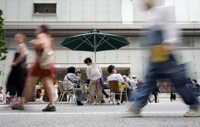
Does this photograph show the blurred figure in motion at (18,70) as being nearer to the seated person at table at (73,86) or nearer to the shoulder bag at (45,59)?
the shoulder bag at (45,59)

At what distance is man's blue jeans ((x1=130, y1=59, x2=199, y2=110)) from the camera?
107 inches

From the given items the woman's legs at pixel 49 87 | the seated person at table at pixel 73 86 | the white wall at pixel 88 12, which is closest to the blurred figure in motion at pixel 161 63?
the woman's legs at pixel 49 87

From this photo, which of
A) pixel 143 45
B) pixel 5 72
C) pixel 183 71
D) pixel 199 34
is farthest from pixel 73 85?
pixel 199 34

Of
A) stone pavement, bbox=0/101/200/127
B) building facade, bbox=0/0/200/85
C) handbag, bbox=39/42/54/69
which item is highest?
building facade, bbox=0/0/200/85

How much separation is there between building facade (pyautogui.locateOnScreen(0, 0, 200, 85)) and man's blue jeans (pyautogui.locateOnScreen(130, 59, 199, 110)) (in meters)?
19.0

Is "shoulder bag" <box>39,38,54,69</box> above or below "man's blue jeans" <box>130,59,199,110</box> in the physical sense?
above

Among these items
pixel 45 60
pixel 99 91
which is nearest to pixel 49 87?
pixel 45 60

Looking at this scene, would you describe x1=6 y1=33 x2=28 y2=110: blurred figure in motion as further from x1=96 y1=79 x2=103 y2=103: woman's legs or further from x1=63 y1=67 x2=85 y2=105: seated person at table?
x1=96 y1=79 x2=103 y2=103: woman's legs

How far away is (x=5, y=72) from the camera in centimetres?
2198

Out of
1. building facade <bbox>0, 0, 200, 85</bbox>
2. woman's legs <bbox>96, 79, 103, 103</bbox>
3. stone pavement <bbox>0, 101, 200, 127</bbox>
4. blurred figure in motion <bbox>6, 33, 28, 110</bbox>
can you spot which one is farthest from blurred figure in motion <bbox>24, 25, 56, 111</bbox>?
building facade <bbox>0, 0, 200, 85</bbox>

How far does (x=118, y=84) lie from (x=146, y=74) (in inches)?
180

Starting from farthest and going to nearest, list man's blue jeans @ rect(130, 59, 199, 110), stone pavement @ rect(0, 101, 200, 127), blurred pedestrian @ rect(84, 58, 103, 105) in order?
blurred pedestrian @ rect(84, 58, 103, 105) → man's blue jeans @ rect(130, 59, 199, 110) → stone pavement @ rect(0, 101, 200, 127)

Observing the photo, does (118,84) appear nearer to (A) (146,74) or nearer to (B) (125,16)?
(A) (146,74)

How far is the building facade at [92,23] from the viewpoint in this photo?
873 inches
